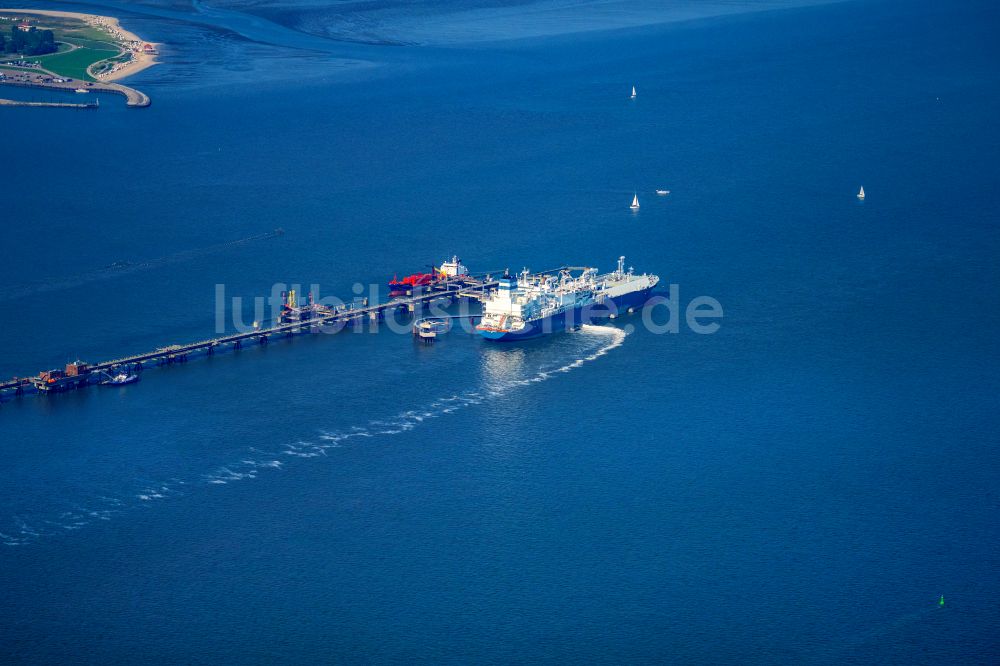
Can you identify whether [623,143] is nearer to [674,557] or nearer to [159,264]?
[159,264]

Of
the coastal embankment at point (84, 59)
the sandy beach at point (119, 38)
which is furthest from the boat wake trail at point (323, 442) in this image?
the sandy beach at point (119, 38)

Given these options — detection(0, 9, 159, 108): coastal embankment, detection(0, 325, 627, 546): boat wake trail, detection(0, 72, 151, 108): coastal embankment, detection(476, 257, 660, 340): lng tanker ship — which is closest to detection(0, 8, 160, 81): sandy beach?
detection(0, 9, 159, 108): coastal embankment

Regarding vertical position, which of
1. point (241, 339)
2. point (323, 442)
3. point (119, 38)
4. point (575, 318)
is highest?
point (119, 38)

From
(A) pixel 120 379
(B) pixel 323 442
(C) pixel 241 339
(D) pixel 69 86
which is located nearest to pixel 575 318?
(C) pixel 241 339

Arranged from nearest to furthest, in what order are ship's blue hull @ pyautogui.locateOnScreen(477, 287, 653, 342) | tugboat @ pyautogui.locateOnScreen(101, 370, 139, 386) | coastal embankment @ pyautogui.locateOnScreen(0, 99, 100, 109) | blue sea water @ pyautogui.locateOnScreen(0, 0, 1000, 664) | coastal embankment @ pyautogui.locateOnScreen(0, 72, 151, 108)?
1. blue sea water @ pyautogui.locateOnScreen(0, 0, 1000, 664)
2. tugboat @ pyautogui.locateOnScreen(101, 370, 139, 386)
3. ship's blue hull @ pyautogui.locateOnScreen(477, 287, 653, 342)
4. coastal embankment @ pyautogui.locateOnScreen(0, 99, 100, 109)
5. coastal embankment @ pyautogui.locateOnScreen(0, 72, 151, 108)

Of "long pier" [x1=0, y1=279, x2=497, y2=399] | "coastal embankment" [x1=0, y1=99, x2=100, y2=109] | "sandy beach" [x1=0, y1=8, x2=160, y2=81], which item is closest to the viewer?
"long pier" [x1=0, y1=279, x2=497, y2=399]

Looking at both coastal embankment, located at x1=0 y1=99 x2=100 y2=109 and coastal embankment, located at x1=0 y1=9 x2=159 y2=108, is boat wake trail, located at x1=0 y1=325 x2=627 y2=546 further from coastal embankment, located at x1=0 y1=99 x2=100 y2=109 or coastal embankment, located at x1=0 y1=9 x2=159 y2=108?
coastal embankment, located at x1=0 y1=99 x2=100 y2=109

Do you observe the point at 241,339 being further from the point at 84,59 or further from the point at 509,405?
the point at 84,59

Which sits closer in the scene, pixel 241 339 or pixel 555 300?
pixel 241 339
